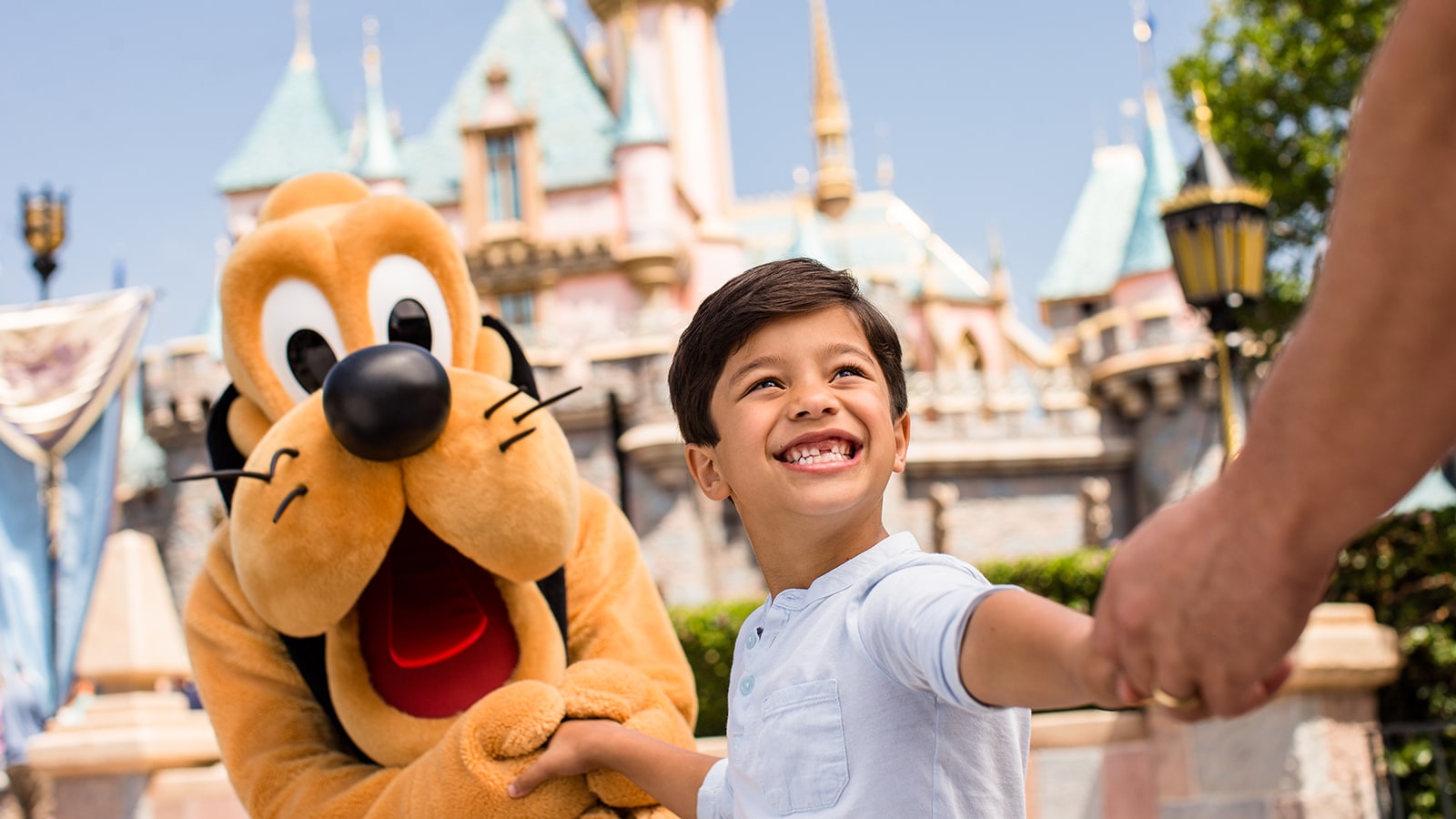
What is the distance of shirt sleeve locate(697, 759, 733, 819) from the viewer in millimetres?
1495

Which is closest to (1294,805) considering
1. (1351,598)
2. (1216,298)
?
(1351,598)

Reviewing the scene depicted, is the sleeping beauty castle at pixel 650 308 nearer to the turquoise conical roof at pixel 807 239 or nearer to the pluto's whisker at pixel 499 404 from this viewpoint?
the turquoise conical roof at pixel 807 239

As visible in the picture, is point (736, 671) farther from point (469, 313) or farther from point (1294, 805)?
point (1294, 805)

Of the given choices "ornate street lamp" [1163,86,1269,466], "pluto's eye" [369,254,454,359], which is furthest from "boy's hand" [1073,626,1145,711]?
"ornate street lamp" [1163,86,1269,466]

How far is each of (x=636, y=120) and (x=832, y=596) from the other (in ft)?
61.8

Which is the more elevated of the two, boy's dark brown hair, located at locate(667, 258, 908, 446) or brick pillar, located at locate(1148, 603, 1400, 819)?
boy's dark brown hair, located at locate(667, 258, 908, 446)

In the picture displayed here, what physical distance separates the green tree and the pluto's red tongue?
12325 mm

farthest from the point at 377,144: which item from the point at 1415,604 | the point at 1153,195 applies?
the point at 1415,604

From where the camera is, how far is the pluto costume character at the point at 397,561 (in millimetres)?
2031

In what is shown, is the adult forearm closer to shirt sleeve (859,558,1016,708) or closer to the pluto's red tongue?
shirt sleeve (859,558,1016,708)

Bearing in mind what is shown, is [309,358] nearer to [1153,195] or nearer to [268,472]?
[268,472]

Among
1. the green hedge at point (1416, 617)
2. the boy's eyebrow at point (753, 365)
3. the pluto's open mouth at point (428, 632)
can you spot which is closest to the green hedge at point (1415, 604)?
the green hedge at point (1416, 617)

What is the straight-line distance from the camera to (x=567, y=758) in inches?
75.4

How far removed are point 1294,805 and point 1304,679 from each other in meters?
0.38
